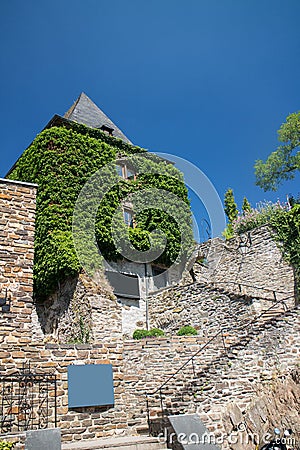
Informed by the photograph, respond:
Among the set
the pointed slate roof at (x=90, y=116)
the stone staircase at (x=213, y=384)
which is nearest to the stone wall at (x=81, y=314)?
the stone staircase at (x=213, y=384)

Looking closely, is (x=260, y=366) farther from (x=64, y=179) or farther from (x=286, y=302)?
(x=64, y=179)

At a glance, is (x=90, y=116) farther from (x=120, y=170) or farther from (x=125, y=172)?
(x=125, y=172)

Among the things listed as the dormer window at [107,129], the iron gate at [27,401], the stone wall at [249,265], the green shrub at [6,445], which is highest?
the dormer window at [107,129]

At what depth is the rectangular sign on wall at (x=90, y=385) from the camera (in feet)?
22.5

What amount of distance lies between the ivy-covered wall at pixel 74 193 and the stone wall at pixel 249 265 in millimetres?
1236

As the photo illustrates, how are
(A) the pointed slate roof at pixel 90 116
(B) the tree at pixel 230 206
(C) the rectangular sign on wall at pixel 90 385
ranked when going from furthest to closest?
1. (B) the tree at pixel 230 206
2. (A) the pointed slate roof at pixel 90 116
3. (C) the rectangular sign on wall at pixel 90 385

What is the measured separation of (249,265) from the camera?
15.6 metres

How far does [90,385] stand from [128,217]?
970 cm

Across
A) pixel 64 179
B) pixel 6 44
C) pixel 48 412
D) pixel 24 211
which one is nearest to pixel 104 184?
pixel 64 179

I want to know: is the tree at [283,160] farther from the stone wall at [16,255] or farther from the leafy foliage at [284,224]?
the stone wall at [16,255]

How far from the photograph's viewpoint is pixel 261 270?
15094 millimetres

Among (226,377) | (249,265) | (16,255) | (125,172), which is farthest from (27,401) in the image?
(125,172)

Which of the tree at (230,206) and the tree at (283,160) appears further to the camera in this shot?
the tree at (230,206)

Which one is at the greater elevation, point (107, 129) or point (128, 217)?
point (107, 129)
